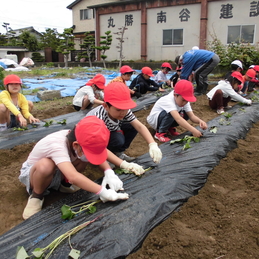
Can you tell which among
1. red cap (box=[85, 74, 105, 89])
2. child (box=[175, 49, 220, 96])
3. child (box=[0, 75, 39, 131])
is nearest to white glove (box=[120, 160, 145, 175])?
child (box=[0, 75, 39, 131])

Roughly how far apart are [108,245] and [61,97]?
5908 millimetres

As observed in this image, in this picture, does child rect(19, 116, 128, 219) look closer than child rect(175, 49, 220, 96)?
Yes

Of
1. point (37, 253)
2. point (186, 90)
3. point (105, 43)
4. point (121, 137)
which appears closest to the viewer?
point (37, 253)

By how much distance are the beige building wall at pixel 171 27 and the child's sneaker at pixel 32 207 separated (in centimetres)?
A: 1378

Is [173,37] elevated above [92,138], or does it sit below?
above

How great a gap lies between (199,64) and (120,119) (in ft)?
16.4

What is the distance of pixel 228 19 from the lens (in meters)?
13.2

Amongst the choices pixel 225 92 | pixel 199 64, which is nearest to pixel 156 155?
pixel 225 92

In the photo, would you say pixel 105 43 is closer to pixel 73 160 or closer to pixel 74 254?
pixel 73 160

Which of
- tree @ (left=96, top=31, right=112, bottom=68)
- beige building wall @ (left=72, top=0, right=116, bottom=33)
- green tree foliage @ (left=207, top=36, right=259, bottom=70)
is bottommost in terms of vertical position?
green tree foliage @ (left=207, top=36, right=259, bottom=70)

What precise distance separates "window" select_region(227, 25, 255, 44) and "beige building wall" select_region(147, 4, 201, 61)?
1683 millimetres

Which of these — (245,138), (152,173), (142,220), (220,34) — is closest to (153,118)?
(245,138)

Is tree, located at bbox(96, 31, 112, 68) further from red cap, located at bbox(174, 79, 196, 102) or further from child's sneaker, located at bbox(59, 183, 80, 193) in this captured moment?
child's sneaker, located at bbox(59, 183, 80, 193)

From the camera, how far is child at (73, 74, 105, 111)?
442 centimetres
